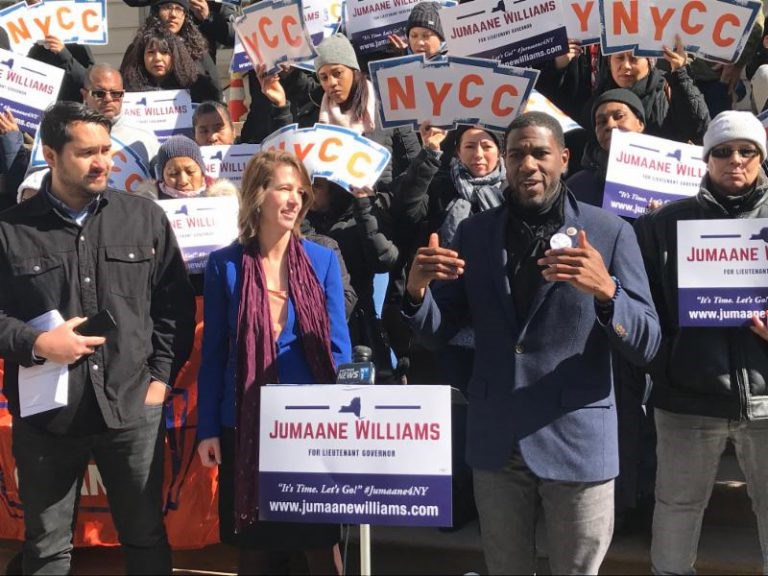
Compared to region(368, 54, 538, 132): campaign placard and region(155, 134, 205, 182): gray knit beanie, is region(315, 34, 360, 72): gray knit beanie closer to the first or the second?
region(368, 54, 538, 132): campaign placard

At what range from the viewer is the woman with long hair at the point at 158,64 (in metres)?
7.29

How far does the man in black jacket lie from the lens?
3643mm

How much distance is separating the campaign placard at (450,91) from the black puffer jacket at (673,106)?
2.19ft

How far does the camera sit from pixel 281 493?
3.14 meters

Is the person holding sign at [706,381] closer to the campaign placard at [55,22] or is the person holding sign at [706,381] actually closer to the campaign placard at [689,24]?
the campaign placard at [689,24]

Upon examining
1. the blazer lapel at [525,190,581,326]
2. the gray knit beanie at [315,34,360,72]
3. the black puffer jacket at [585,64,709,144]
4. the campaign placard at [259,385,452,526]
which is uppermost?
the gray knit beanie at [315,34,360,72]

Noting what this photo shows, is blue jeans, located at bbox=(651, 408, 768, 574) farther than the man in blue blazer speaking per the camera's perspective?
Yes

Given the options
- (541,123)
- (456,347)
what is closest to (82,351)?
(456,347)

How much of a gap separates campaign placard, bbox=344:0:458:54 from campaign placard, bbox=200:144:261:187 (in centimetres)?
159

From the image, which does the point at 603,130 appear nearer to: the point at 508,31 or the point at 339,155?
the point at 508,31

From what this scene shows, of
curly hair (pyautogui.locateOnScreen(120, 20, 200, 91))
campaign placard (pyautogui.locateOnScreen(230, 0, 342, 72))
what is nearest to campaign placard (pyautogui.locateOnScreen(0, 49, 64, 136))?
curly hair (pyautogui.locateOnScreen(120, 20, 200, 91))

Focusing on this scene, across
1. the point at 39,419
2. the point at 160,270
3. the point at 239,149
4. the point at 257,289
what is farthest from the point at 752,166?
the point at 239,149

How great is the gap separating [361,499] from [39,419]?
1.29 m

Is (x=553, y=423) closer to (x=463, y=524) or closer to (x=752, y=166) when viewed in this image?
(x=752, y=166)
